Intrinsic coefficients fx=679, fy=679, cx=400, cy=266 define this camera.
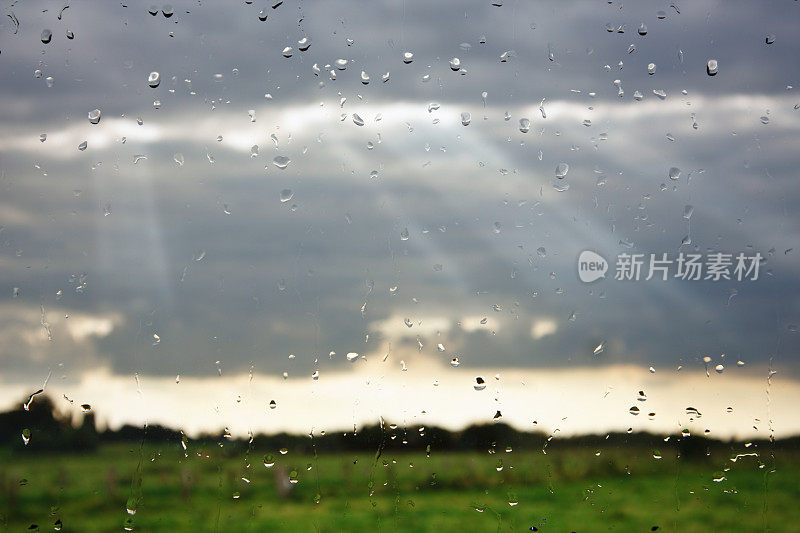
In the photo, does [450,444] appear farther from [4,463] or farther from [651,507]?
[651,507]

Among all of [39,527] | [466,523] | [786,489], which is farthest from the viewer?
[786,489]

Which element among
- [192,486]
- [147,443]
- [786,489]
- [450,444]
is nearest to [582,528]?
[786,489]

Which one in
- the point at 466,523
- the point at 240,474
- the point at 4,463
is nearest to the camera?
the point at 240,474

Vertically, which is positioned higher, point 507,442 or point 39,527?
point 507,442

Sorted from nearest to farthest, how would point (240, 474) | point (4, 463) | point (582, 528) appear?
point (240, 474) → point (4, 463) → point (582, 528)

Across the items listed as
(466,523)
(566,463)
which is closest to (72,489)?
(466,523)

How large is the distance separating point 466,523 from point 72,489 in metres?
7.92

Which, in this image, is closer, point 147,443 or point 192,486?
point 147,443

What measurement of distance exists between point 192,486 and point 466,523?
211 inches

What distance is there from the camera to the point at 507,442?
5.03 meters

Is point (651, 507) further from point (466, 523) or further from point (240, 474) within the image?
point (240, 474)

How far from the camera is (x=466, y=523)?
13.5 metres

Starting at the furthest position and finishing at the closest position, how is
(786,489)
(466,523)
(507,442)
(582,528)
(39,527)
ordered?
(786,489) < (582,528) < (466,523) < (507,442) < (39,527)

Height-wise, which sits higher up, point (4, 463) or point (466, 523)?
point (4, 463)
